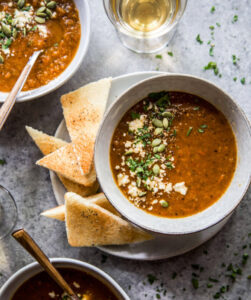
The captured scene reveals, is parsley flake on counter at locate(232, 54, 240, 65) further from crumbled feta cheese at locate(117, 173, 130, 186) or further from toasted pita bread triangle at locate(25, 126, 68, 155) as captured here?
toasted pita bread triangle at locate(25, 126, 68, 155)

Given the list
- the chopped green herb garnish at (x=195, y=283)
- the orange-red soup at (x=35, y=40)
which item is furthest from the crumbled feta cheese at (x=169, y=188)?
the orange-red soup at (x=35, y=40)

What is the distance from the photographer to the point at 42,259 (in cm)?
299

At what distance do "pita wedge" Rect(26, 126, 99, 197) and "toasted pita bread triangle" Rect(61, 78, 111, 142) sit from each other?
151 millimetres

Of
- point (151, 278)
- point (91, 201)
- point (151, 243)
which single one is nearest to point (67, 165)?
point (91, 201)

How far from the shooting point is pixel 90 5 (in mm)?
3449

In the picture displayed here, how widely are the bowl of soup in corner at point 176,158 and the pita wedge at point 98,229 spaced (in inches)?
10.4

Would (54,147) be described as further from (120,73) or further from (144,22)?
(144,22)

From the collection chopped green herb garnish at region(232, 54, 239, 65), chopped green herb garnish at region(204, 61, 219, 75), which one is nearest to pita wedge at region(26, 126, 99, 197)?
chopped green herb garnish at region(204, 61, 219, 75)

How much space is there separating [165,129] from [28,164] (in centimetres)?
118

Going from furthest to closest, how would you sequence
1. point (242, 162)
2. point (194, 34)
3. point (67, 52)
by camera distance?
point (194, 34) < point (67, 52) < point (242, 162)

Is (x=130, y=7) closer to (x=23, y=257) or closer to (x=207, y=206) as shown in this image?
(x=207, y=206)

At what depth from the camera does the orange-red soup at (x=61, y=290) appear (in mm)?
3271

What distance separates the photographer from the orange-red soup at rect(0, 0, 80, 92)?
126 inches

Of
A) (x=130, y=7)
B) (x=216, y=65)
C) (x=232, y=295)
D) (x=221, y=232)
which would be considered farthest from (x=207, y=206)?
(x=130, y=7)
